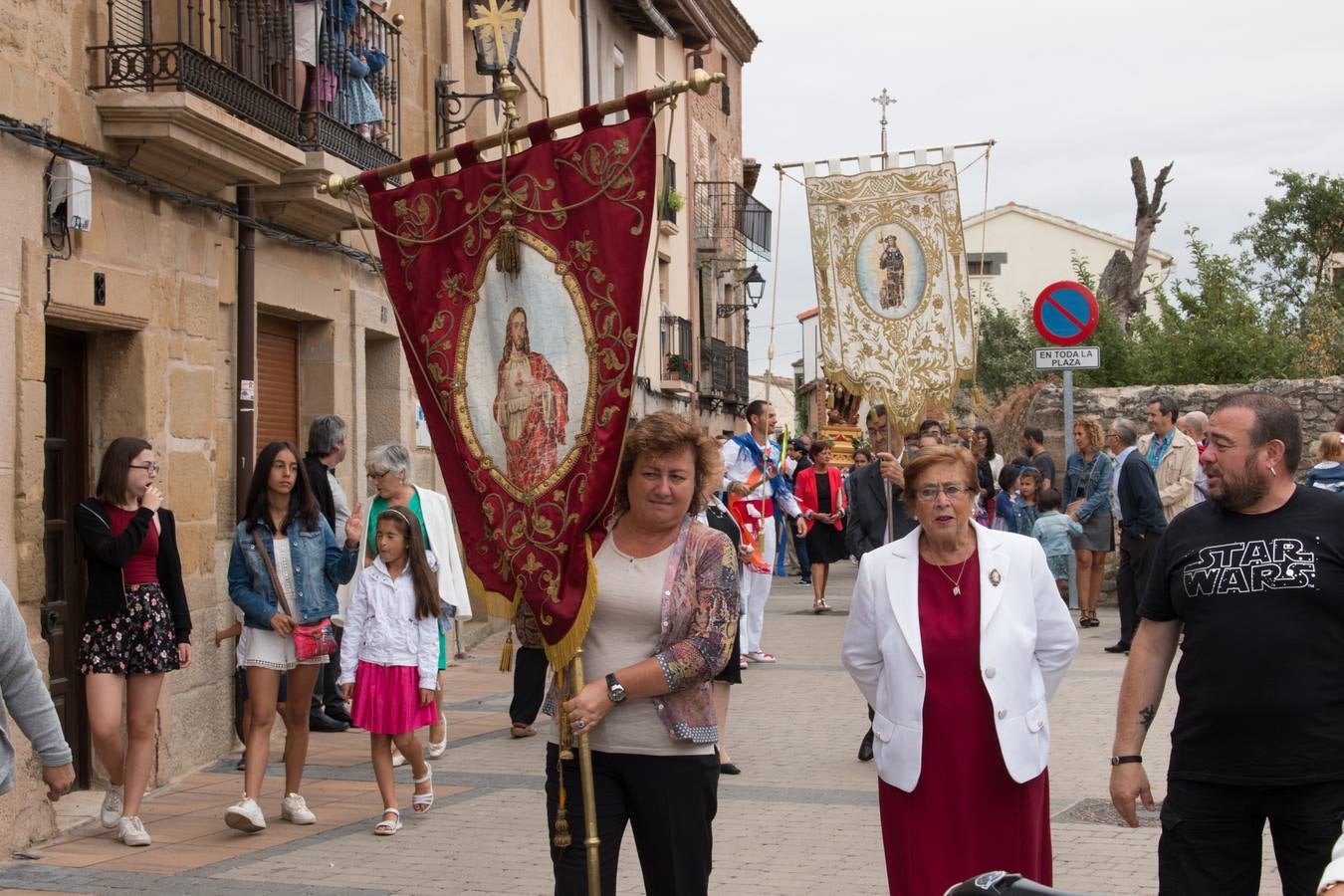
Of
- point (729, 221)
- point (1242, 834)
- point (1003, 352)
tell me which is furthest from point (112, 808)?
point (1003, 352)

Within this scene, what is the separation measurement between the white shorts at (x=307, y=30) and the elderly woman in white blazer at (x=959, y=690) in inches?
272

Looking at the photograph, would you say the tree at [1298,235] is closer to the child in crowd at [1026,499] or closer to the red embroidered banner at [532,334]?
the child in crowd at [1026,499]

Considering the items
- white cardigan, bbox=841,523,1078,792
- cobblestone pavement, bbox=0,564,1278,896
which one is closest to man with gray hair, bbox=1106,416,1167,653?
cobblestone pavement, bbox=0,564,1278,896

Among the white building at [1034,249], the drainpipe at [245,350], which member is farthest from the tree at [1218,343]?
the white building at [1034,249]

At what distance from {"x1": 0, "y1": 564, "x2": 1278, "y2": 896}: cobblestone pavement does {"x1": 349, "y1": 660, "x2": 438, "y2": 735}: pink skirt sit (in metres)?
0.49

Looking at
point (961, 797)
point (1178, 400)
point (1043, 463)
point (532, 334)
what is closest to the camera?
point (961, 797)

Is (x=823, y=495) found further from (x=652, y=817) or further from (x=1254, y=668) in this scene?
(x=1254, y=668)

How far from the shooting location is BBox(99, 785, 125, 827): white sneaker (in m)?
7.75

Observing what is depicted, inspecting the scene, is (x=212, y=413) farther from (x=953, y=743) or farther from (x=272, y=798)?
(x=953, y=743)

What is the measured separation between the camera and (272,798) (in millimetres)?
8492

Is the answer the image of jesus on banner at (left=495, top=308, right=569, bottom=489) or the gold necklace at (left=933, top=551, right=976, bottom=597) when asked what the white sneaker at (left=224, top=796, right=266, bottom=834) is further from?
the gold necklace at (left=933, top=551, right=976, bottom=597)

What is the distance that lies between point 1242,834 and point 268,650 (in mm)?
4823

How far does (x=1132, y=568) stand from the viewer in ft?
42.4

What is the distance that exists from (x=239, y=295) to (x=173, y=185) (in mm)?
1035
